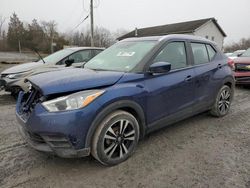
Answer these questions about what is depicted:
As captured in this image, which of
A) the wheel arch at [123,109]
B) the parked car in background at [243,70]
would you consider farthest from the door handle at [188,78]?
the parked car in background at [243,70]

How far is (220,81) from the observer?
14.7 feet

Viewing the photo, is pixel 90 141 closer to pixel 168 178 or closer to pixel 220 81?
pixel 168 178

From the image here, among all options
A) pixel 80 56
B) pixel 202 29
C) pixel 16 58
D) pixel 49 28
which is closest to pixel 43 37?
pixel 49 28

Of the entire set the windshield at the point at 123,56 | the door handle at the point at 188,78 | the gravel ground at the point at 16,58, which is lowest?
the door handle at the point at 188,78

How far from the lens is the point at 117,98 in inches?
108

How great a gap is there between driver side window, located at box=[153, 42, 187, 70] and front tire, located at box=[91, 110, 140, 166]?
1051 millimetres

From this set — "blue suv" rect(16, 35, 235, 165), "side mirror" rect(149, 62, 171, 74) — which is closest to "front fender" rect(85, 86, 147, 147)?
"blue suv" rect(16, 35, 235, 165)

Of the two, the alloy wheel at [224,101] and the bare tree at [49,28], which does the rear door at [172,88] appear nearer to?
the alloy wheel at [224,101]

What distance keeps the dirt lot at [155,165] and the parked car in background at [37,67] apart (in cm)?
204

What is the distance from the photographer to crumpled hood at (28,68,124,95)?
99.7 inches

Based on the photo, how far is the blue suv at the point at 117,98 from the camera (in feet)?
8.18

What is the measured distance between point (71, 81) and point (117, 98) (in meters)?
0.59

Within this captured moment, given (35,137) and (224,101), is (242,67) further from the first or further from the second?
(35,137)

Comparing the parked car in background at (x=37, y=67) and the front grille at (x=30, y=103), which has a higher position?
the parked car in background at (x=37, y=67)
